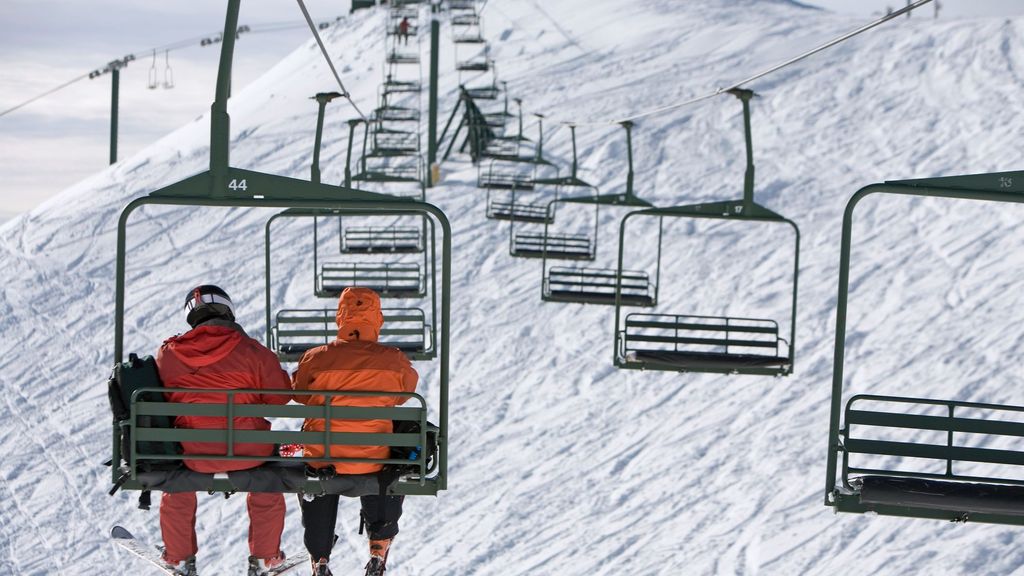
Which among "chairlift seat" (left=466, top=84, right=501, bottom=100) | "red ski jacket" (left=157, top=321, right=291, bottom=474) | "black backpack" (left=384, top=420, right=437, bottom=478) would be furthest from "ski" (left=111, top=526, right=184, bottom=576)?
"chairlift seat" (left=466, top=84, right=501, bottom=100)

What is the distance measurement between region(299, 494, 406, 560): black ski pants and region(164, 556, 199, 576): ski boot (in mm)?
569

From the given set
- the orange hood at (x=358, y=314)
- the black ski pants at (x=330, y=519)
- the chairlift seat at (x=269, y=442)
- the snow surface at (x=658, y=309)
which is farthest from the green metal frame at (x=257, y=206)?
the snow surface at (x=658, y=309)

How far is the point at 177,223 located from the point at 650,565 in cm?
1523

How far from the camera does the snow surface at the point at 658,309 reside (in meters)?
13.7

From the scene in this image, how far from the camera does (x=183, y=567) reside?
5.55 metres

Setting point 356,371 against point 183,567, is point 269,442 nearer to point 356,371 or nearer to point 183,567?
point 356,371

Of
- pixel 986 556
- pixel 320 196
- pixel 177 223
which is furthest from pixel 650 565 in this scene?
pixel 177 223

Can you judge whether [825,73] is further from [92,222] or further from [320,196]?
[320,196]

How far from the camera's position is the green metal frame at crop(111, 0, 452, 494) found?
15.8ft

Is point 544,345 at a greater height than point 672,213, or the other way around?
point 672,213

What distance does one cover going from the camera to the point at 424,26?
40781mm

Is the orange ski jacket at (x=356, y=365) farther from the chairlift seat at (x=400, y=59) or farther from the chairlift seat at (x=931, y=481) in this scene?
the chairlift seat at (x=400, y=59)

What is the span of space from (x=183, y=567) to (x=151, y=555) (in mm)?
205

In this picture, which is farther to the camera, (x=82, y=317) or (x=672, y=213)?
(x=82, y=317)
